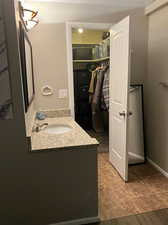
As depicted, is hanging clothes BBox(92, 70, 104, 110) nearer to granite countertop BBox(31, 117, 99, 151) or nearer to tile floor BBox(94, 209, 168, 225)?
granite countertop BBox(31, 117, 99, 151)

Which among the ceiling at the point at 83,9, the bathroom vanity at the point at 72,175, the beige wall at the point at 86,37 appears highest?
the beige wall at the point at 86,37

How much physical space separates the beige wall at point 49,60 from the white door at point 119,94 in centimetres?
66

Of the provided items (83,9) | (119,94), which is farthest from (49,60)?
(119,94)

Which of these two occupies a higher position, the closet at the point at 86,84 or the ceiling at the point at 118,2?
the ceiling at the point at 118,2

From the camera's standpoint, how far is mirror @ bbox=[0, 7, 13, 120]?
1.21 meters

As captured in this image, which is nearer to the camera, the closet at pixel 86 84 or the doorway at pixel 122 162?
the doorway at pixel 122 162

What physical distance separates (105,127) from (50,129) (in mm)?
2366

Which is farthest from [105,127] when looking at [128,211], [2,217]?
[2,217]

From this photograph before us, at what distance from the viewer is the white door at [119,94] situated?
2.10 meters

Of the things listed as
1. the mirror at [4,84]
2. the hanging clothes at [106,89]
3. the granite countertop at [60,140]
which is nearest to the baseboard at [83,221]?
the granite countertop at [60,140]

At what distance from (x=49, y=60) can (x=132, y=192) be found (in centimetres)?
193

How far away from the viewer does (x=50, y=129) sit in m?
2.14

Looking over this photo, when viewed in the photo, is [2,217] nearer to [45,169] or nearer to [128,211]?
[45,169]

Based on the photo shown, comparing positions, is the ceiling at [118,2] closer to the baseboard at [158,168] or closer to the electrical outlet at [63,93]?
the electrical outlet at [63,93]
